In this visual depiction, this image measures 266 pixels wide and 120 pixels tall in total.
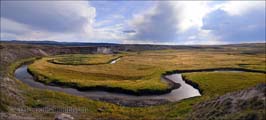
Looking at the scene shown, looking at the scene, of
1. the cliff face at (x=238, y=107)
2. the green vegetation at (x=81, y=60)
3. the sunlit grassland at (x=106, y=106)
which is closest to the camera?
the cliff face at (x=238, y=107)

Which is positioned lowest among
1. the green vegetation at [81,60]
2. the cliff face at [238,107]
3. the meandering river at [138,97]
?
the meandering river at [138,97]

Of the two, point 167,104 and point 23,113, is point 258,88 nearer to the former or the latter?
point 167,104

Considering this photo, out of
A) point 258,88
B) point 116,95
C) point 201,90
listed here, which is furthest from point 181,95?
point 258,88

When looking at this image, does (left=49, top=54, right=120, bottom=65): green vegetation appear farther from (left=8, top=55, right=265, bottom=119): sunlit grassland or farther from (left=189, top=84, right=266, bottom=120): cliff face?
(left=189, top=84, right=266, bottom=120): cliff face

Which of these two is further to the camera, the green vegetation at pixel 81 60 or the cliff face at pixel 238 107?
the green vegetation at pixel 81 60

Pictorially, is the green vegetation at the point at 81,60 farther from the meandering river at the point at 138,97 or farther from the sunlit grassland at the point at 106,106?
the sunlit grassland at the point at 106,106

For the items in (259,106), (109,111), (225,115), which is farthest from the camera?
(109,111)

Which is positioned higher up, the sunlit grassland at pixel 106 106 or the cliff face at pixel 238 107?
the cliff face at pixel 238 107

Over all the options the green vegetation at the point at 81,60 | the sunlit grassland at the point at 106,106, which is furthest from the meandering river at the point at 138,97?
the green vegetation at the point at 81,60

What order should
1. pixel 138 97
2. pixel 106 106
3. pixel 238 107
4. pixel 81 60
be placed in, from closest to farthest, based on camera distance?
pixel 238 107
pixel 106 106
pixel 138 97
pixel 81 60

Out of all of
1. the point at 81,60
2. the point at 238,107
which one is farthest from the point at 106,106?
the point at 81,60

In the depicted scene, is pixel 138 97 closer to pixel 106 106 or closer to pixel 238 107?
pixel 106 106
